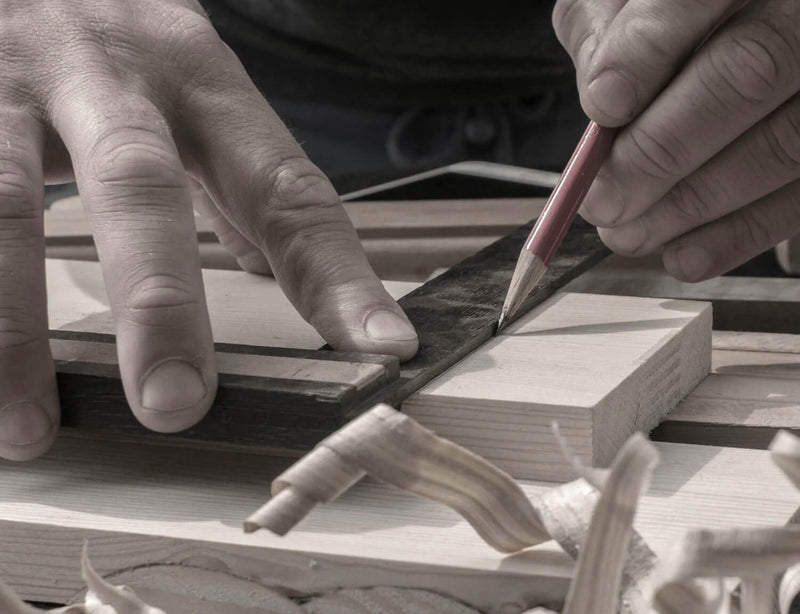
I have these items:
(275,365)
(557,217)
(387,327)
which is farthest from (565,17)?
(275,365)

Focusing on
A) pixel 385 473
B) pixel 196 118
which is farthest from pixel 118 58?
pixel 385 473

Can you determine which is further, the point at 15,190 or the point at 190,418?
the point at 15,190

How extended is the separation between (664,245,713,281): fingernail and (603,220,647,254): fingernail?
39 millimetres

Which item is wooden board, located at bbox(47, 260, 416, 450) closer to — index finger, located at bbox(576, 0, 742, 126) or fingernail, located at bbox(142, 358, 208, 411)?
fingernail, located at bbox(142, 358, 208, 411)

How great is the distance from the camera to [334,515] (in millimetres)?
781

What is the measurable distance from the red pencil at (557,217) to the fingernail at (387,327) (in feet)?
0.41

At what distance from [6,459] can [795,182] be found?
0.90 meters

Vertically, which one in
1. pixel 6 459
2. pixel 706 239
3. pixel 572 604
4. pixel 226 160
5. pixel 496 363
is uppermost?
pixel 706 239

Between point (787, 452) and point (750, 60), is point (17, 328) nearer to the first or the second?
point (787, 452)

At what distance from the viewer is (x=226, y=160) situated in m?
1.08

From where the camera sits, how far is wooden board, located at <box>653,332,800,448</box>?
935 mm

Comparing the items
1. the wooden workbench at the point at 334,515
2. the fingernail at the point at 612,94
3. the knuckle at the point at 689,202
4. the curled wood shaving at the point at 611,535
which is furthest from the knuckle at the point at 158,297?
the knuckle at the point at 689,202

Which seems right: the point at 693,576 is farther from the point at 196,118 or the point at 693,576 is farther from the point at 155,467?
the point at 196,118

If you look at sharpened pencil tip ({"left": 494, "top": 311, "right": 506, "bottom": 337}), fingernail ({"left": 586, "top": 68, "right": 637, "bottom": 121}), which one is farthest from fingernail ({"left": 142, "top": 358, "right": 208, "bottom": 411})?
fingernail ({"left": 586, "top": 68, "right": 637, "bottom": 121})
